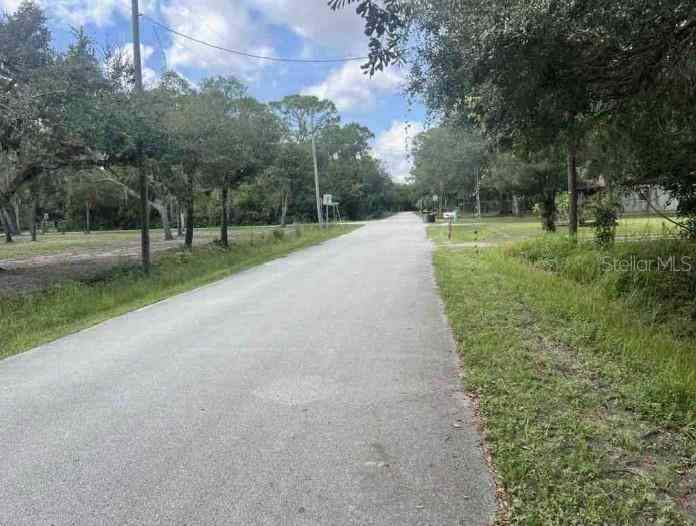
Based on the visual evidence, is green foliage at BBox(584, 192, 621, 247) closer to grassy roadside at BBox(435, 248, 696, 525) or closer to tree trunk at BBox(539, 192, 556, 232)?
grassy roadside at BBox(435, 248, 696, 525)

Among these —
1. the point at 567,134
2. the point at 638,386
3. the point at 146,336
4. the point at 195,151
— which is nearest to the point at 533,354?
the point at 638,386

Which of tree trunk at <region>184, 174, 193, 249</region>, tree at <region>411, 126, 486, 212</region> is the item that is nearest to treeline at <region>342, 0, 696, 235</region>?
tree trunk at <region>184, 174, 193, 249</region>

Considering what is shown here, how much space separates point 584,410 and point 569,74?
4.44m

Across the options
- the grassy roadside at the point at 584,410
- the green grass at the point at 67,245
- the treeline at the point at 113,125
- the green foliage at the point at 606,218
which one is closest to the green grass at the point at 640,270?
the green foliage at the point at 606,218

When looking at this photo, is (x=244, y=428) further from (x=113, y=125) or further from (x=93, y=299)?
(x=113, y=125)

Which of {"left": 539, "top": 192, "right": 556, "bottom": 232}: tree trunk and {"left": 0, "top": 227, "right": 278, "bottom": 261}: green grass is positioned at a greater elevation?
{"left": 539, "top": 192, "right": 556, "bottom": 232}: tree trunk

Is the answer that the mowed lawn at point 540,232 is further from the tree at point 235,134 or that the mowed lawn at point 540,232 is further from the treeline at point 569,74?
the tree at point 235,134

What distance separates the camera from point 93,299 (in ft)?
28.7

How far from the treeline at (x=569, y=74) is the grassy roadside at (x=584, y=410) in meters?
2.73

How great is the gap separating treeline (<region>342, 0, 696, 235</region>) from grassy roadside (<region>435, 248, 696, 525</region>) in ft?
8.97

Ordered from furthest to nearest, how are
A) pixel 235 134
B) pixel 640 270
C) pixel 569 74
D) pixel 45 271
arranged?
pixel 235 134 < pixel 45 271 < pixel 640 270 < pixel 569 74

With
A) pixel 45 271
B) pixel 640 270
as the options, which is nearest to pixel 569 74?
pixel 640 270

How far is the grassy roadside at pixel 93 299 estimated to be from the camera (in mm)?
6645

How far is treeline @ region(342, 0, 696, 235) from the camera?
15.1 feet
